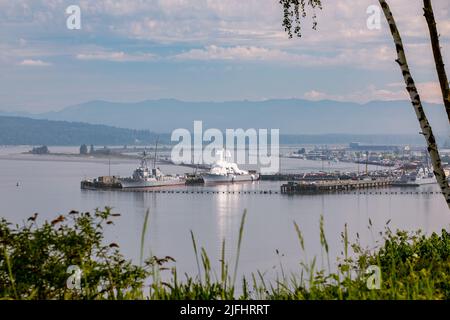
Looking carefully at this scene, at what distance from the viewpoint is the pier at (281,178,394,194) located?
45.9 m

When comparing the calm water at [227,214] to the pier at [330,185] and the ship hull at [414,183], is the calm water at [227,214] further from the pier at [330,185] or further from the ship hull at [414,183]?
the pier at [330,185]

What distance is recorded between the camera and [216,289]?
8.59ft

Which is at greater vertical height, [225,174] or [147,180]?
[225,174]

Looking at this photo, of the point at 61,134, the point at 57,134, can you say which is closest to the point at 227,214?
the point at 57,134

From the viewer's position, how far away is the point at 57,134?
65.2 metres

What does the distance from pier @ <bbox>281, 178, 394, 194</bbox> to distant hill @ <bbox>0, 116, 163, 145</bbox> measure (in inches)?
831

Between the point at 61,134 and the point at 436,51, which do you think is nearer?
the point at 436,51

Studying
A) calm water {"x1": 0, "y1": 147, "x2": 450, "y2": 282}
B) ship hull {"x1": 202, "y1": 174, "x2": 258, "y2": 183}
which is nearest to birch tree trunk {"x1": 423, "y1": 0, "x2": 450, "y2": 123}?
calm water {"x1": 0, "y1": 147, "x2": 450, "y2": 282}

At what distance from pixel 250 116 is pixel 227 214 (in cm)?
5301

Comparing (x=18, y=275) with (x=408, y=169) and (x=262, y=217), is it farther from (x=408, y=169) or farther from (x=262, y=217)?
(x=408, y=169)

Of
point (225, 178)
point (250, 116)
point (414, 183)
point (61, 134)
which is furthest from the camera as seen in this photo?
point (250, 116)

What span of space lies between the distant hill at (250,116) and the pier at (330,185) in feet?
98.5

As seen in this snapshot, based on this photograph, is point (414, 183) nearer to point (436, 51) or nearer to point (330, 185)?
point (330, 185)

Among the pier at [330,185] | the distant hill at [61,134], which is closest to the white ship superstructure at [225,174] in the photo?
the pier at [330,185]
